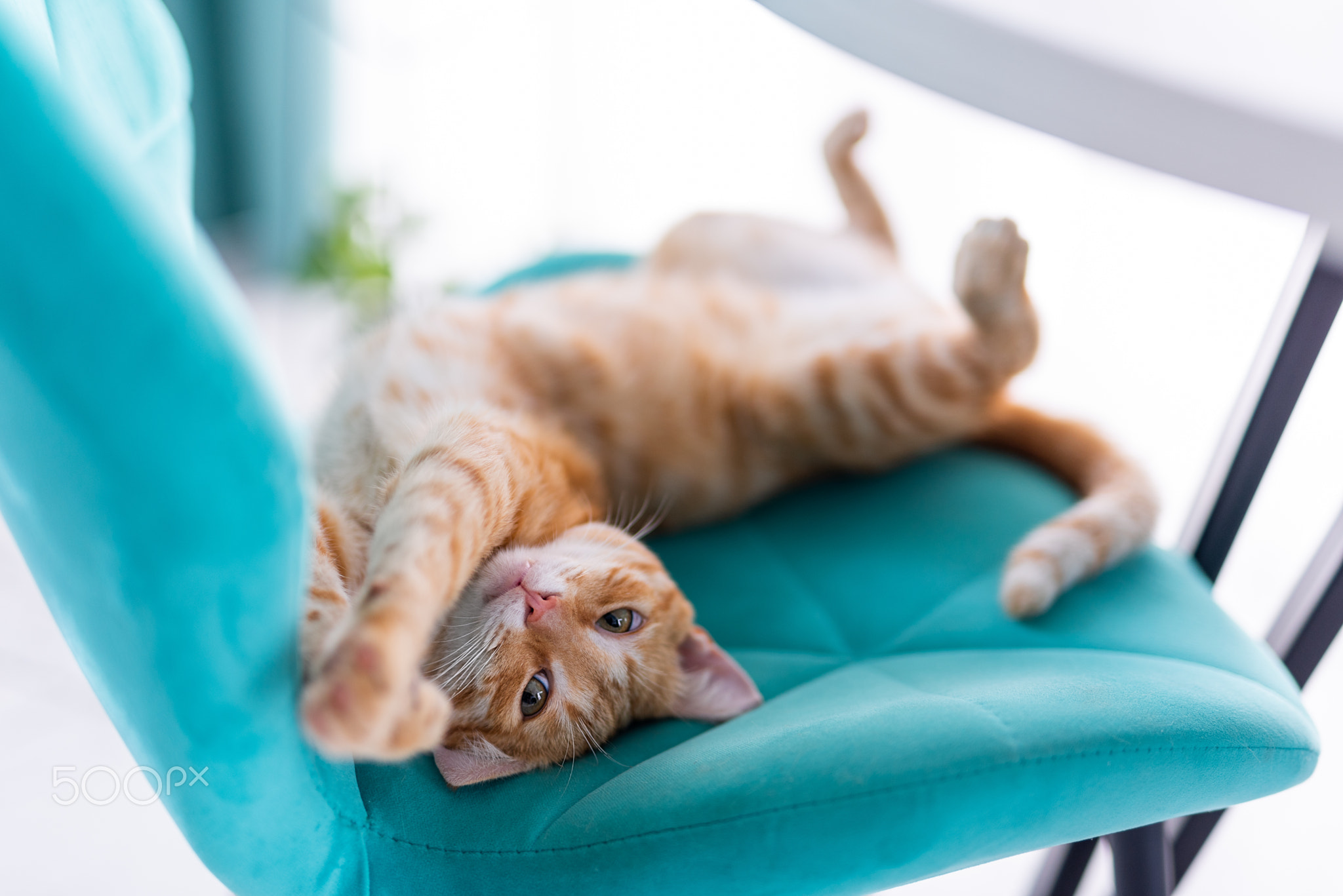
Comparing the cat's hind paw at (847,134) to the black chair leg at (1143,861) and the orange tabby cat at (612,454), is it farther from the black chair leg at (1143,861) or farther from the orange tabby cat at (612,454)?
→ the black chair leg at (1143,861)

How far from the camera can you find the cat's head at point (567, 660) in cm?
100

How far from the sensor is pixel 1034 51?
2.11 feet

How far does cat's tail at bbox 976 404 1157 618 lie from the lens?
109 cm

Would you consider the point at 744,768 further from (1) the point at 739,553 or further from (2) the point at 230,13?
(2) the point at 230,13

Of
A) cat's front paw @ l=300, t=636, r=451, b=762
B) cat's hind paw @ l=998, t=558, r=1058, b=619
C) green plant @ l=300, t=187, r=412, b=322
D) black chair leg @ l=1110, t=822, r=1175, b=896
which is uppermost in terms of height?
cat's front paw @ l=300, t=636, r=451, b=762

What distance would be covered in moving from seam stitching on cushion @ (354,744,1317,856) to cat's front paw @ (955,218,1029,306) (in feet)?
2.33

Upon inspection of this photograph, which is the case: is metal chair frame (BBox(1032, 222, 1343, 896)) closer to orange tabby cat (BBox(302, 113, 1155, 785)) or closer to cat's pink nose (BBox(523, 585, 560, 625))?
orange tabby cat (BBox(302, 113, 1155, 785))

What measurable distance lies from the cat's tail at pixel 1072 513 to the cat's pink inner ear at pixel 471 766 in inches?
25.1

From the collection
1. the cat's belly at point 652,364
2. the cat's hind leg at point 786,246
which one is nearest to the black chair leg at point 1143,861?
the cat's belly at point 652,364

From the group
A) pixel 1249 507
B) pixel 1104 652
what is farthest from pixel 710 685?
pixel 1249 507

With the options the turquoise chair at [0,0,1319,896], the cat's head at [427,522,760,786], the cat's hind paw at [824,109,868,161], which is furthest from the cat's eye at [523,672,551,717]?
the cat's hind paw at [824,109,868,161]

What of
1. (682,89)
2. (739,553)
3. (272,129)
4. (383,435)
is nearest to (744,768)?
(739,553)

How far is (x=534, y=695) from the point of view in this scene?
1.04m

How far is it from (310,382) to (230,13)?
5.33 ft
